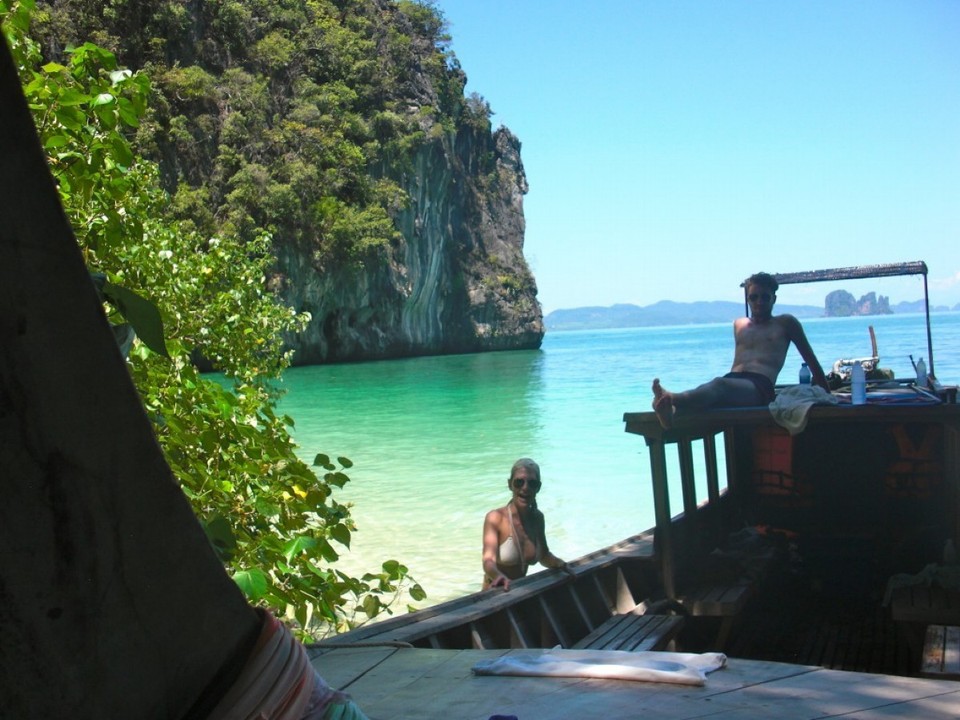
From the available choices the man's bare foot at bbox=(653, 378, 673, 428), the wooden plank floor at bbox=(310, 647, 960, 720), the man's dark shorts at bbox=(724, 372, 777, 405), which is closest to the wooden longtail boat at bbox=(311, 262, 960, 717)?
the man's bare foot at bbox=(653, 378, 673, 428)

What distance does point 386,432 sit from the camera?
20406 mm

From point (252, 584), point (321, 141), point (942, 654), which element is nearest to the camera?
point (252, 584)

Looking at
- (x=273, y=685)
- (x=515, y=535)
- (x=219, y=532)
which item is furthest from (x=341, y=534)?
(x=515, y=535)

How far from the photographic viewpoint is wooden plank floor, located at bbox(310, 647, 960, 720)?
1918mm

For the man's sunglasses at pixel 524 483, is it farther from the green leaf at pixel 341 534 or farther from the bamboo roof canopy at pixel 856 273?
the bamboo roof canopy at pixel 856 273

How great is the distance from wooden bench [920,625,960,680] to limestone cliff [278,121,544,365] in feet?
99.3

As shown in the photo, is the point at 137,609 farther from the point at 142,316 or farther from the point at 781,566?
the point at 781,566

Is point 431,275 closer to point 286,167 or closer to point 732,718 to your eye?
point 286,167

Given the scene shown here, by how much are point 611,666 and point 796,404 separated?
9.57ft

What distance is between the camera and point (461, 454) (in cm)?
1727

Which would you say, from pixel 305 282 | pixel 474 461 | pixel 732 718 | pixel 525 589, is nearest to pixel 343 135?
pixel 305 282

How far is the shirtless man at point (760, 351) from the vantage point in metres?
5.19

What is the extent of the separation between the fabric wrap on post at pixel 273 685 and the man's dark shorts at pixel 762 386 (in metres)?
4.38

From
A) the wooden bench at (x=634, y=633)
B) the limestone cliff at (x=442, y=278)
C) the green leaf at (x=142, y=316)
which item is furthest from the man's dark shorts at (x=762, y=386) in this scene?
the limestone cliff at (x=442, y=278)
